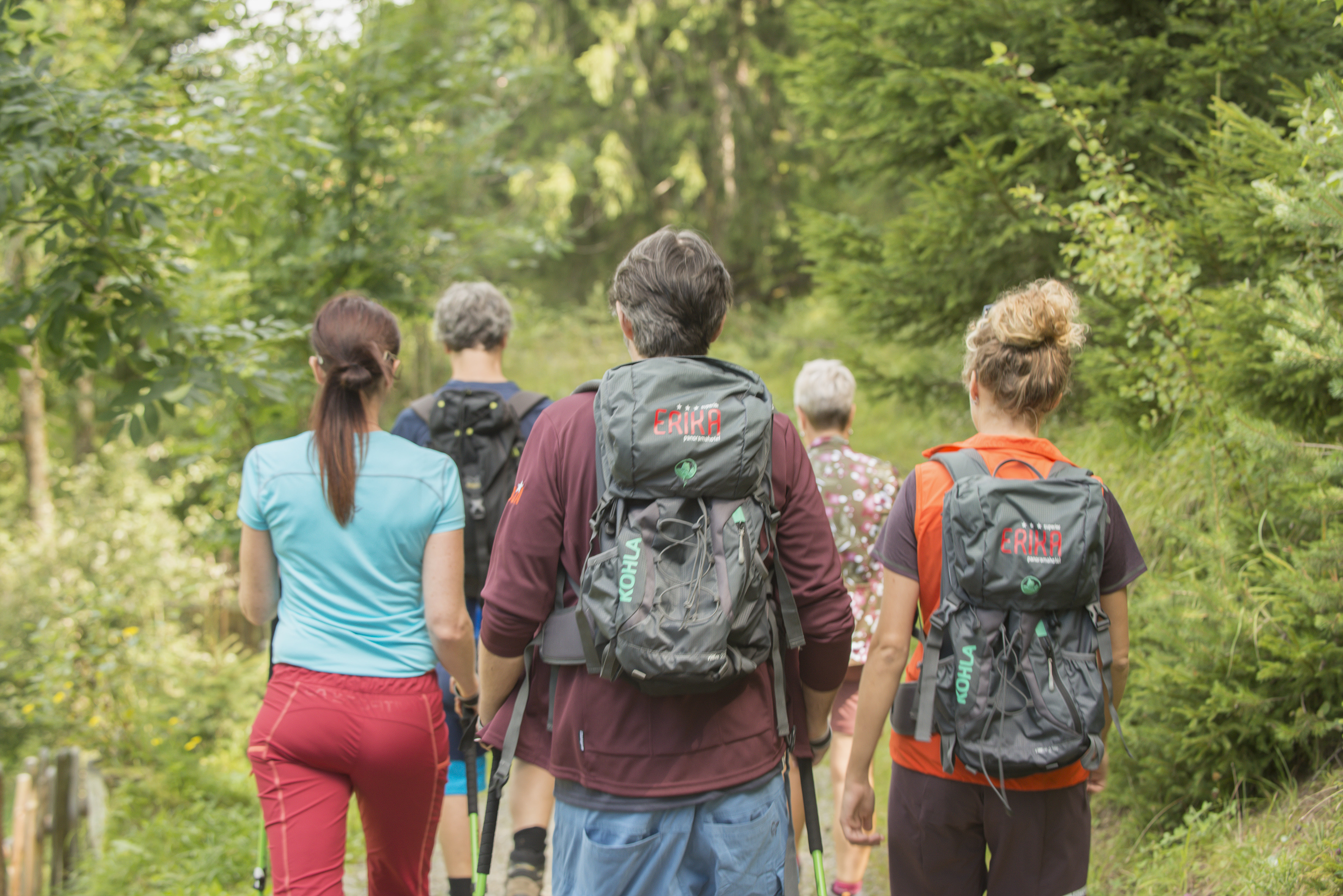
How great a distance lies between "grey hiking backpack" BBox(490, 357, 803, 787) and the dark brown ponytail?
3.01 feet

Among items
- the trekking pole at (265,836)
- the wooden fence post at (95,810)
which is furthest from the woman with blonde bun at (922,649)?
the wooden fence post at (95,810)

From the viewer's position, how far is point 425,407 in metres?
3.44

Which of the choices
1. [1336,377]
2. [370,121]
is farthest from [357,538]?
[370,121]

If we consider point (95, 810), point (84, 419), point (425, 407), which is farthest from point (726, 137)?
point (84, 419)

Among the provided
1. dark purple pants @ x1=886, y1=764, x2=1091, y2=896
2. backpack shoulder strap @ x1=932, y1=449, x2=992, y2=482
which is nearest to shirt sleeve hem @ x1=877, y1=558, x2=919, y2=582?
backpack shoulder strap @ x1=932, y1=449, x2=992, y2=482

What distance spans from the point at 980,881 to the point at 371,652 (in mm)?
1610

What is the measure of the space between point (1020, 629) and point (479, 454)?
200 centimetres

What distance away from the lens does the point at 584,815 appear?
6.10 feet

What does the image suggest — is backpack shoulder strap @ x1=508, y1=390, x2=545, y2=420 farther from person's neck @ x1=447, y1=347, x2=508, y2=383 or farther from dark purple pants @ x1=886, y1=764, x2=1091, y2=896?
dark purple pants @ x1=886, y1=764, x2=1091, y2=896

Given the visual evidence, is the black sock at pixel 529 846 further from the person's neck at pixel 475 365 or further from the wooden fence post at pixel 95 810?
the wooden fence post at pixel 95 810

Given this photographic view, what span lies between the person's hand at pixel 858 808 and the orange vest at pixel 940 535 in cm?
13

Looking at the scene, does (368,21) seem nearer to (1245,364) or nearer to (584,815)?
(1245,364)

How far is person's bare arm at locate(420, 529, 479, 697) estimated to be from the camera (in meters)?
2.53

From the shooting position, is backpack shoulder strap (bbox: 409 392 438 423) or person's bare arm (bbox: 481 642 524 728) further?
backpack shoulder strap (bbox: 409 392 438 423)
